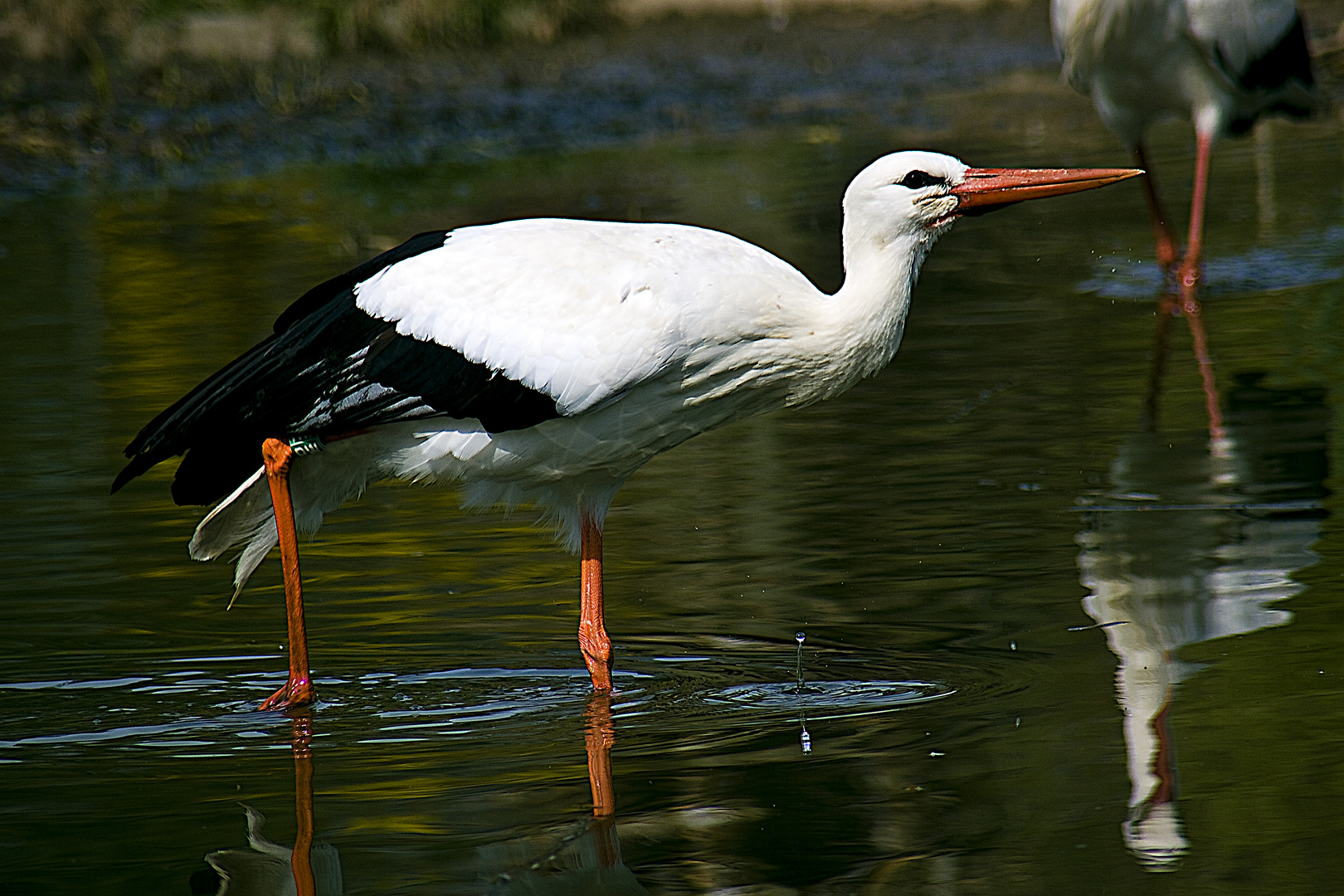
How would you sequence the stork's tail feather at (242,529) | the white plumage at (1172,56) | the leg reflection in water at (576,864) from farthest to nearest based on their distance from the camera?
1. the white plumage at (1172,56)
2. the stork's tail feather at (242,529)
3. the leg reflection in water at (576,864)

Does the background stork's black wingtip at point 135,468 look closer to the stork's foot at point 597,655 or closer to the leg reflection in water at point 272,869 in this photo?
the stork's foot at point 597,655

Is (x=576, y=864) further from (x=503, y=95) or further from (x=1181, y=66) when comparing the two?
(x=503, y=95)

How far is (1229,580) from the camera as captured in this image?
5543 millimetres

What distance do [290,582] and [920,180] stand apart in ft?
6.45

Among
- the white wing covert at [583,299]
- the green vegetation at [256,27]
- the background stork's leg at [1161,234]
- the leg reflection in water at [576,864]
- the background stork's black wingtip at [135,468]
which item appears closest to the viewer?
the leg reflection in water at [576,864]

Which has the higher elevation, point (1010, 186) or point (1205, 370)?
point (1010, 186)

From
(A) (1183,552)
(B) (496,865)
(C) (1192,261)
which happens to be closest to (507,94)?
(C) (1192,261)

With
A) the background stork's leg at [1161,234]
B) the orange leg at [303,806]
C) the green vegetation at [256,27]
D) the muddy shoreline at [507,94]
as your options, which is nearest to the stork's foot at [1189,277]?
the background stork's leg at [1161,234]

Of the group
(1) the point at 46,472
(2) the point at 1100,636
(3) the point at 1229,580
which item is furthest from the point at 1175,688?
(1) the point at 46,472

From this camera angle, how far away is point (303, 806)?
14.4ft

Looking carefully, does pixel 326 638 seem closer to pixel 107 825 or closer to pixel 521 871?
pixel 107 825

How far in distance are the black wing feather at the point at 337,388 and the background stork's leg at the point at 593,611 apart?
1.73ft

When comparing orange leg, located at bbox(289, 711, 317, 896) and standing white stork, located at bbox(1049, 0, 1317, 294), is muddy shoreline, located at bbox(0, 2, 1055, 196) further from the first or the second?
orange leg, located at bbox(289, 711, 317, 896)

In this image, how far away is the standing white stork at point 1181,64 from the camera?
10.2 metres
